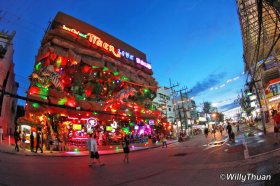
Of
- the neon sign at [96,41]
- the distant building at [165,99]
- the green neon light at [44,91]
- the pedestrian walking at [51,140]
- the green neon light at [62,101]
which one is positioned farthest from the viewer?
the distant building at [165,99]

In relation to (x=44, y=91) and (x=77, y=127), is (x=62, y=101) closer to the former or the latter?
(x=44, y=91)

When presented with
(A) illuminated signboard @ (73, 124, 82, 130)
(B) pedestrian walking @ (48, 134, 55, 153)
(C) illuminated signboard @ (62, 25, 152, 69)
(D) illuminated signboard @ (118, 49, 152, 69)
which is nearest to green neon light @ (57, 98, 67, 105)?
(A) illuminated signboard @ (73, 124, 82, 130)

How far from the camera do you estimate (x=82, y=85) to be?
3394 cm

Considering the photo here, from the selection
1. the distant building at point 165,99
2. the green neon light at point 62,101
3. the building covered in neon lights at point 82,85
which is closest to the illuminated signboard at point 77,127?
the building covered in neon lights at point 82,85

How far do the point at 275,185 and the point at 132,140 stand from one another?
115ft

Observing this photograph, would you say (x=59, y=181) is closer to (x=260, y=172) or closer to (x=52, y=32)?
(x=260, y=172)

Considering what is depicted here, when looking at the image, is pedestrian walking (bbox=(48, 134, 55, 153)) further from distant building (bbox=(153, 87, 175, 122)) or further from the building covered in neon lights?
distant building (bbox=(153, 87, 175, 122))

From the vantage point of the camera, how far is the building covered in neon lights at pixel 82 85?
26.8m

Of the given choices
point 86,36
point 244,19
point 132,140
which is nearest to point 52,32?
point 86,36

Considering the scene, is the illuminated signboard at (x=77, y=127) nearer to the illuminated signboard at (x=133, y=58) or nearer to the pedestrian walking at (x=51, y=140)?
the pedestrian walking at (x=51, y=140)

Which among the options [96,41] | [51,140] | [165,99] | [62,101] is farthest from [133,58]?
[51,140]

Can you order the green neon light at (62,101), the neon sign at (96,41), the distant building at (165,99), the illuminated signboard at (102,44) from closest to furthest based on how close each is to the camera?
the green neon light at (62,101) < the neon sign at (96,41) < the illuminated signboard at (102,44) < the distant building at (165,99)

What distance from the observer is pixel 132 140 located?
131 ft

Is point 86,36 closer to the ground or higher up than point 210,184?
higher up
